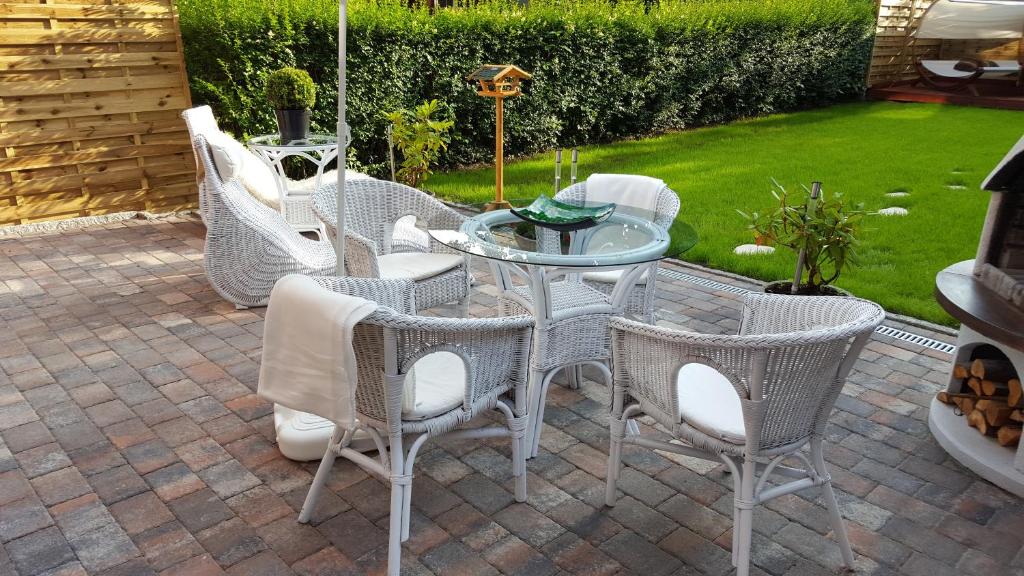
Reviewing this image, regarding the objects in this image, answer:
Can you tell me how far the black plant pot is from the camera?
5516mm

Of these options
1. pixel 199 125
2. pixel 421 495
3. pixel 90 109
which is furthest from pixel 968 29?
pixel 421 495

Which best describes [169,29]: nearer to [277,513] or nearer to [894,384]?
[277,513]

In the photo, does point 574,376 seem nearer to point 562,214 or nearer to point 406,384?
point 562,214

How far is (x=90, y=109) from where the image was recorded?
618cm

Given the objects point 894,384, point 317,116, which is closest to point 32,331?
point 317,116

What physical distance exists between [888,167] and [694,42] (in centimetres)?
351

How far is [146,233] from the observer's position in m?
6.04

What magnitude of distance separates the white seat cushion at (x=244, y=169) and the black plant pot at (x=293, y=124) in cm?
28

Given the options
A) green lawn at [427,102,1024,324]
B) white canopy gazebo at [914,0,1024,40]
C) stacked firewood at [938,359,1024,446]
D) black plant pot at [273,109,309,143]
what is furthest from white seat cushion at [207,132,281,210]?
white canopy gazebo at [914,0,1024,40]

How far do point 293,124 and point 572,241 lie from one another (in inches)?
127

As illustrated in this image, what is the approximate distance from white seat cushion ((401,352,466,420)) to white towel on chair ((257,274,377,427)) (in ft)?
0.81

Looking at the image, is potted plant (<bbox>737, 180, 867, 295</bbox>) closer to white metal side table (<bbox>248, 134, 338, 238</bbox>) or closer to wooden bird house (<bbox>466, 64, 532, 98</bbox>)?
wooden bird house (<bbox>466, 64, 532, 98</bbox>)

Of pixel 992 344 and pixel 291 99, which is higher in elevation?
pixel 291 99

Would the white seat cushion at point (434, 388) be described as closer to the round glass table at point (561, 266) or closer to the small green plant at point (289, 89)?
the round glass table at point (561, 266)
